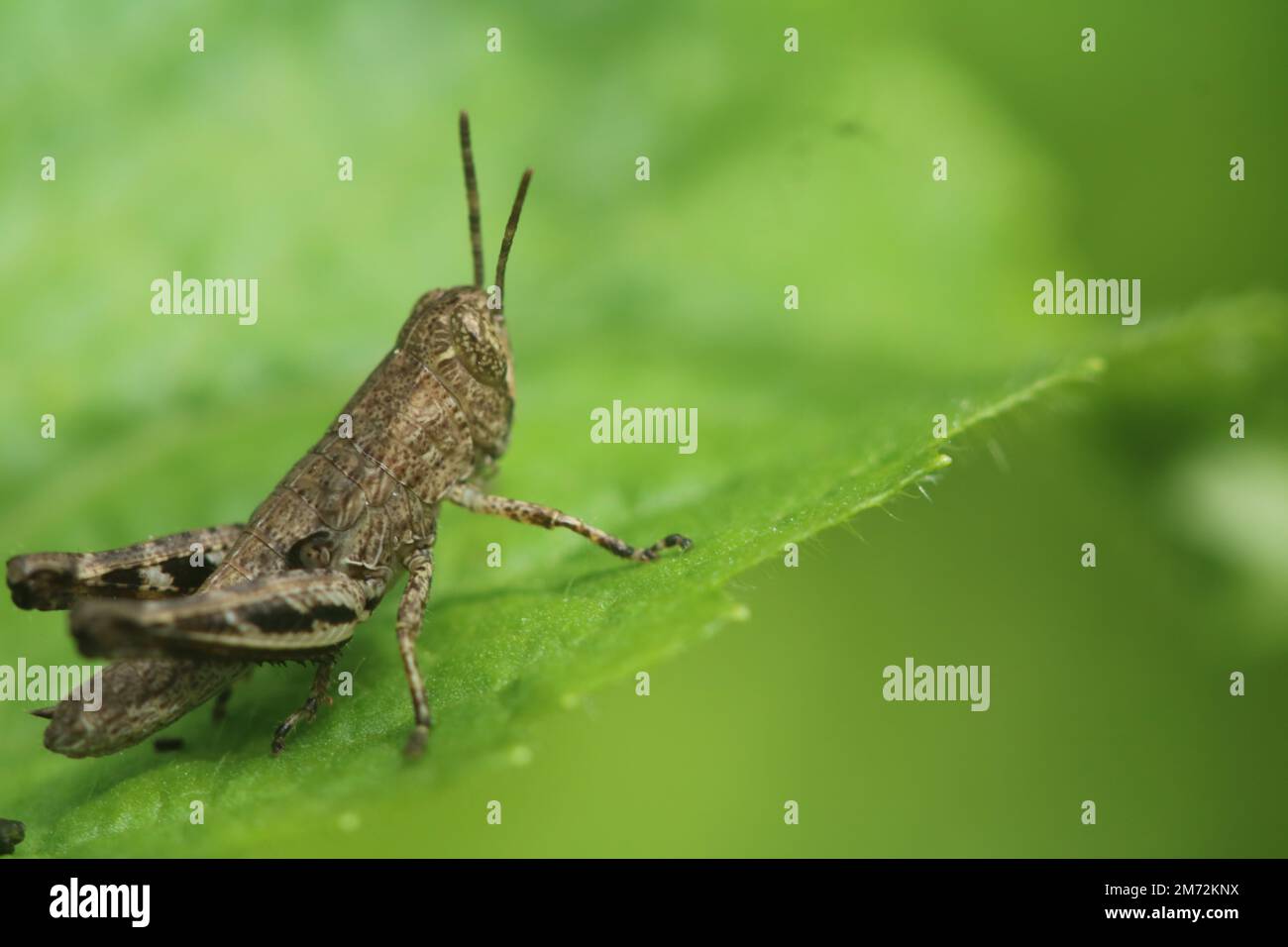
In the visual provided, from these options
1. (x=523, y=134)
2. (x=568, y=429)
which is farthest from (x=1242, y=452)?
(x=523, y=134)

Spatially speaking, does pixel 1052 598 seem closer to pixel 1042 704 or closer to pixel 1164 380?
pixel 1042 704

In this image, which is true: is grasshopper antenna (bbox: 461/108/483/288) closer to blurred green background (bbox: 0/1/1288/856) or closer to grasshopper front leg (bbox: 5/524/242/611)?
blurred green background (bbox: 0/1/1288/856)

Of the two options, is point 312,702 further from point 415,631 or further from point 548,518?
point 548,518

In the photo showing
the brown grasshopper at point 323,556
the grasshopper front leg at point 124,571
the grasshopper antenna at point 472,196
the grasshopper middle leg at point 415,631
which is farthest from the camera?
the grasshopper antenna at point 472,196

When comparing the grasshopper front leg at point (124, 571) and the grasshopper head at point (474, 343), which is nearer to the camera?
the grasshopper front leg at point (124, 571)

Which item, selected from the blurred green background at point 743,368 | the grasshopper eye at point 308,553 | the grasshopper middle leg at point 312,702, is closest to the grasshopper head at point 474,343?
the blurred green background at point 743,368

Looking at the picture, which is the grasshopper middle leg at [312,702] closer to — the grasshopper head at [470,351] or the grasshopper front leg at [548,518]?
the grasshopper front leg at [548,518]

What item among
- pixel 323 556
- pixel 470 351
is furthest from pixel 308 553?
pixel 470 351

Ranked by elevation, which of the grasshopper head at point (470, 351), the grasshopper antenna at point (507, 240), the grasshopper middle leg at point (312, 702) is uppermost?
the grasshopper antenna at point (507, 240)

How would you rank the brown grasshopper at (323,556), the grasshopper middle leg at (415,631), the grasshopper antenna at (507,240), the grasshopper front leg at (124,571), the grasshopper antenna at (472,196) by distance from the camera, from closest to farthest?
the grasshopper middle leg at (415,631), the brown grasshopper at (323,556), the grasshopper front leg at (124,571), the grasshopper antenna at (472,196), the grasshopper antenna at (507,240)
